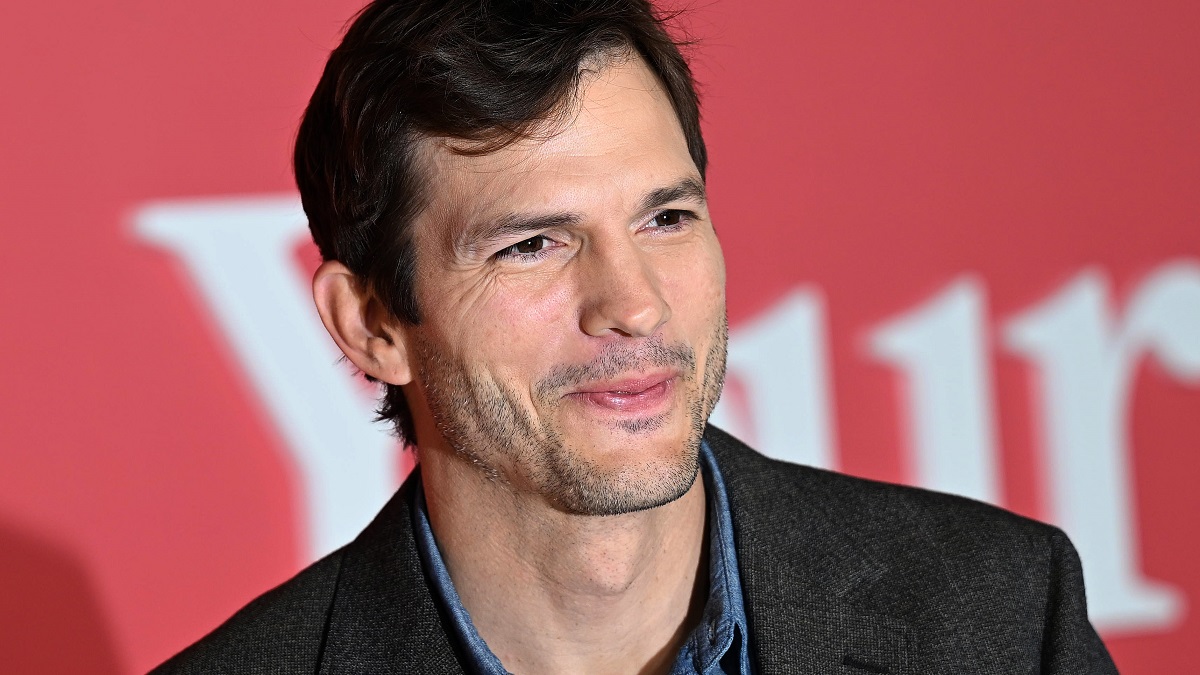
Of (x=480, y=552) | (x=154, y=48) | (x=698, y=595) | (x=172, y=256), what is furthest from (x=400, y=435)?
(x=154, y=48)

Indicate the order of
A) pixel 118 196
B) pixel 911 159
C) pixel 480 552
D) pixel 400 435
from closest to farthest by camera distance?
1. pixel 480 552
2. pixel 400 435
3. pixel 118 196
4. pixel 911 159

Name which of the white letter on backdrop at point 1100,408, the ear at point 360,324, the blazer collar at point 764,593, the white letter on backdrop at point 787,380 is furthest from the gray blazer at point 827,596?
the white letter on backdrop at point 1100,408

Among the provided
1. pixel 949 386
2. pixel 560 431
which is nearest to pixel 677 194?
pixel 560 431

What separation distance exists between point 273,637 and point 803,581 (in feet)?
2.70

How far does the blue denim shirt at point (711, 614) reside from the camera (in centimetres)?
199

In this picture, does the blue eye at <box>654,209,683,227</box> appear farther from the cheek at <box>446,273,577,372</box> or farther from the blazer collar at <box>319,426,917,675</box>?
the blazer collar at <box>319,426,917,675</box>

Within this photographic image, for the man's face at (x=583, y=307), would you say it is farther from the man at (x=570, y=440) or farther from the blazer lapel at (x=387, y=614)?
the blazer lapel at (x=387, y=614)

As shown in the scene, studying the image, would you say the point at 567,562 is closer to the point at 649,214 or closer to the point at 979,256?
the point at 649,214

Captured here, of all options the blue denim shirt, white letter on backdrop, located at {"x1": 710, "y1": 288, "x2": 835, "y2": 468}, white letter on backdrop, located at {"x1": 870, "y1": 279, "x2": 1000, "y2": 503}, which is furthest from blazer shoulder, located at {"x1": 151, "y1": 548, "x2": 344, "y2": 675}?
white letter on backdrop, located at {"x1": 870, "y1": 279, "x2": 1000, "y2": 503}

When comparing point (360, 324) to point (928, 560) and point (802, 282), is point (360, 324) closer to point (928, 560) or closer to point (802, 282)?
point (928, 560)

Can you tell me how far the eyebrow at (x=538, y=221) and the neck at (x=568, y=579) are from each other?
358mm

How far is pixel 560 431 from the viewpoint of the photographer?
1921 mm

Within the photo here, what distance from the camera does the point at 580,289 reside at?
1.89 meters

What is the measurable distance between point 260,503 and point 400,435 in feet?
2.29
